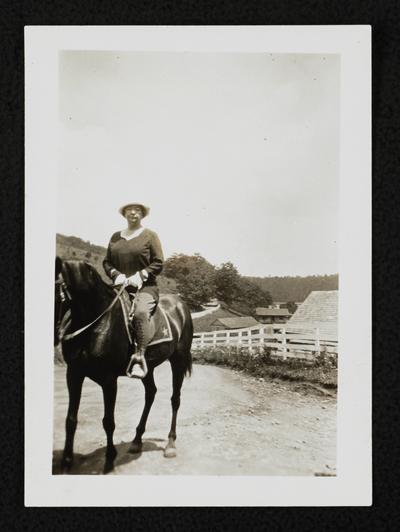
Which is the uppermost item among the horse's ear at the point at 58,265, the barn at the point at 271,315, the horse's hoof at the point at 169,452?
the horse's ear at the point at 58,265

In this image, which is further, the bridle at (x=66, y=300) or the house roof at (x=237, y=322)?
the house roof at (x=237, y=322)

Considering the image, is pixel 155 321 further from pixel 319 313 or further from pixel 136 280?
pixel 319 313

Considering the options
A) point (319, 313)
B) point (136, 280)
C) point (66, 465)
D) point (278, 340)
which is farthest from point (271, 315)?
point (66, 465)

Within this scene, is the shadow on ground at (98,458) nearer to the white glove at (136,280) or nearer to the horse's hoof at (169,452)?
the horse's hoof at (169,452)

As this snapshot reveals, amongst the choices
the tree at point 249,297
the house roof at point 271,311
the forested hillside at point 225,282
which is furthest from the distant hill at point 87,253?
the house roof at point 271,311

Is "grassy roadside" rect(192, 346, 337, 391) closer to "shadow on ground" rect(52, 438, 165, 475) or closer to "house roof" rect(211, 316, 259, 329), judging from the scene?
"house roof" rect(211, 316, 259, 329)

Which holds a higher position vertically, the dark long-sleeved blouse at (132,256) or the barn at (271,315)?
the dark long-sleeved blouse at (132,256)

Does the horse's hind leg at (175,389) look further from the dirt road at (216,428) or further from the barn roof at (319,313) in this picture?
the barn roof at (319,313)
